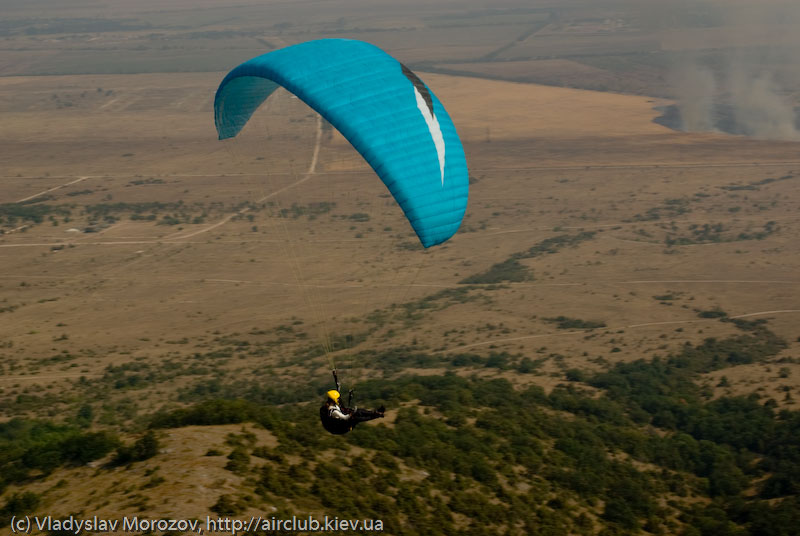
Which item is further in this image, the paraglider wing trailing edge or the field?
the field

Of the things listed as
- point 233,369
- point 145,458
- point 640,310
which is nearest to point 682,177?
point 640,310

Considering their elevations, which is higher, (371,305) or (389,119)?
(389,119)

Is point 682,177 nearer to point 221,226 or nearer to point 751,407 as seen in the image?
point 221,226

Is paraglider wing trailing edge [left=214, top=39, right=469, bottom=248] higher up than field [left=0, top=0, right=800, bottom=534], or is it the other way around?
paraglider wing trailing edge [left=214, top=39, right=469, bottom=248]

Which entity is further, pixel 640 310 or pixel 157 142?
pixel 157 142
